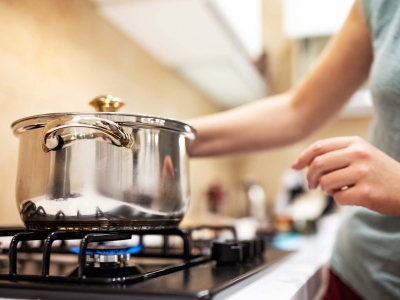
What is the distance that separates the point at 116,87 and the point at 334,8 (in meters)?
1.08

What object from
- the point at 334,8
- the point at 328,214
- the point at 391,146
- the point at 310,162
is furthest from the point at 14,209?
the point at 334,8

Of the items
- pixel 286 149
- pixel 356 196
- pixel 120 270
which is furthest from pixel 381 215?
pixel 286 149

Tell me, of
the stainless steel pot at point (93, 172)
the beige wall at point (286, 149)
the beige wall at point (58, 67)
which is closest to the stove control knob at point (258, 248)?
the stainless steel pot at point (93, 172)

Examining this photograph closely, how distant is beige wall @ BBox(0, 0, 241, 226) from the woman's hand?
563 mm

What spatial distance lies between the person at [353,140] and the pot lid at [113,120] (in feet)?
0.59

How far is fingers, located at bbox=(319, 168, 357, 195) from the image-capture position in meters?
0.53

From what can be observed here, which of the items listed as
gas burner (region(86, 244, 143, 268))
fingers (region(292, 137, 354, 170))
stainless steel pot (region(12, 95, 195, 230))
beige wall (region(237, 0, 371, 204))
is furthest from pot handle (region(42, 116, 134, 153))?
beige wall (region(237, 0, 371, 204))

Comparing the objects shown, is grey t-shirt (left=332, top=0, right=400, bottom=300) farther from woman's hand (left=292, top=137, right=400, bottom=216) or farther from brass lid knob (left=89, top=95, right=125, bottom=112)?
brass lid knob (left=89, top=95, right=125, bottom=112)

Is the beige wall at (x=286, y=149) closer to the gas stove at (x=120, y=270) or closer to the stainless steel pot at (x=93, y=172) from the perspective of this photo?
the gas stove at (x=120, y=270)

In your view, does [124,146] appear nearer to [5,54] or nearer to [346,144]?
[346,144]

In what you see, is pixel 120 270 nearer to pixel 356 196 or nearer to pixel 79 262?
pixel 79 262

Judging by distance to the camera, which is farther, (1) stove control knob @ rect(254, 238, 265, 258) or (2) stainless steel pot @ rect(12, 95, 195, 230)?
(1) stove control knob @ rect(254, 238, 265, 258)

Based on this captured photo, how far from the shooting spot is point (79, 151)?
0.48 metres

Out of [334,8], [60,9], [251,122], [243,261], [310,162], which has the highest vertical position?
[334,8]
